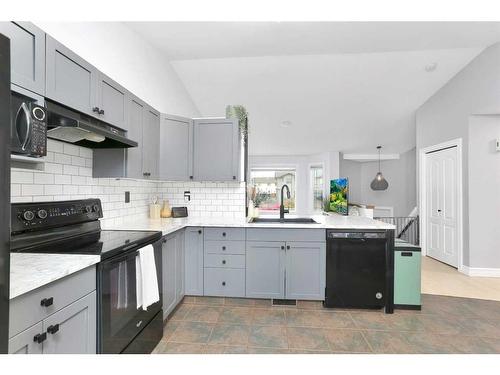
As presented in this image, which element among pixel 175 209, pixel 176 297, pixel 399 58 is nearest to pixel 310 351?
pixel 176 297

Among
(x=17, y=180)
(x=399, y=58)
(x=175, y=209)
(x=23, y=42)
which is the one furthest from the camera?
(x=399, y=58)

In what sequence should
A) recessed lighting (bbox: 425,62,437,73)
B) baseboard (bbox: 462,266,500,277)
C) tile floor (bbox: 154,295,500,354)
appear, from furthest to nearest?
recessed lighting (bbox: 425,62,437,73), baseboard (bbox: 462,266,500,277), tile floor (bbox: 154,295,500,354)

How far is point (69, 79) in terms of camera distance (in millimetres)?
1480

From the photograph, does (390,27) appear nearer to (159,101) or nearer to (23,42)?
(159,101)

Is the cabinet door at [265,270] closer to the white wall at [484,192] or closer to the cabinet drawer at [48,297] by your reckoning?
the cabinet drawer at [48,297]

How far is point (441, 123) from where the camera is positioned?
13.9 feet

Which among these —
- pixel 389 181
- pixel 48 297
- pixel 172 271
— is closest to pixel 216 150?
pixel 172 271

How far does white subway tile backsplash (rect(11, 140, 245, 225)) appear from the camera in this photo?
1.61 m

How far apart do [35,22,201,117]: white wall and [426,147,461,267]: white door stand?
4641mm

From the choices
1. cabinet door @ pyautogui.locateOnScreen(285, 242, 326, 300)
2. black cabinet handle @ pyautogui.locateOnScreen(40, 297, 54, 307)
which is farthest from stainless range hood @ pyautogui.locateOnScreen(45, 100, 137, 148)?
cabinet door @ pyautogui.locateOnScreen(285, 242, 326, 300)

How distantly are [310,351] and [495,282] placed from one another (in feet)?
10.7

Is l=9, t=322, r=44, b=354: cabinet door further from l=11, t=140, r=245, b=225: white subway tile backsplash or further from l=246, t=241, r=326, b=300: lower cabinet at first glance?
l=246, t=241, r=326, b=300: lower cabinet

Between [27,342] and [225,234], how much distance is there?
1.77 m

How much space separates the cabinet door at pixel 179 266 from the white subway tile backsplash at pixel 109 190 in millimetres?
630
